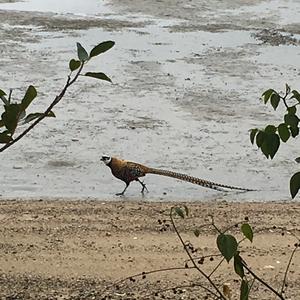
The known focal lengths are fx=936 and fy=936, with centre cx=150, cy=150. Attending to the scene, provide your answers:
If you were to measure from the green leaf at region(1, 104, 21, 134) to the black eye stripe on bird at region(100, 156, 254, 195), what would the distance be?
6.03m

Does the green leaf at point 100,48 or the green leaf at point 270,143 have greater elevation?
the green leaf at point 100,48

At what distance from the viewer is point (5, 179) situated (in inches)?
320

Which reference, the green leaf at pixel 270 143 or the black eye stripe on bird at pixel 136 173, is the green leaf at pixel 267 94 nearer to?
the green leaf at pixel 270 143

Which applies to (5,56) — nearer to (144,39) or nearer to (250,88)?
(144,39)

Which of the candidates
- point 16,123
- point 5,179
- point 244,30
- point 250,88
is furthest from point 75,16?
point 16,123

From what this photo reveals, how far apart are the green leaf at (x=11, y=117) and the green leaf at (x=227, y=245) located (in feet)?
1.57

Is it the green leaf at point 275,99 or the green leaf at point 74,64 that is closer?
the green leaf at point 74,64

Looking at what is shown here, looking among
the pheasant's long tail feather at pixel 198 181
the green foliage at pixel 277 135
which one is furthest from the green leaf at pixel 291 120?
the pheasant's long tail feather at pixel 198 181

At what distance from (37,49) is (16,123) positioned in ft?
40.7

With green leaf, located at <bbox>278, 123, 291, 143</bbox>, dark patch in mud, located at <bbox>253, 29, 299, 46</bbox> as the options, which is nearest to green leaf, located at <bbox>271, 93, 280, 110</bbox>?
green leaf, located at <bbox>278, 123, 291, 143</bbox>

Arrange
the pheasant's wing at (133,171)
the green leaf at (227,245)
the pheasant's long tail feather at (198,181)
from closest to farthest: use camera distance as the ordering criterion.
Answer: the green leaf at (227,245) < the pheasant's wing at (133,171) < the pheasant's long tail feather at (198,181)

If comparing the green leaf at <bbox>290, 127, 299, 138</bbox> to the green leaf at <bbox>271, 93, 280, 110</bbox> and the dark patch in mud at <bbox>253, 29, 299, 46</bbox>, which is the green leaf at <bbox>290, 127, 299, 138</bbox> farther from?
the dark patch in mud at <bbox>253, 29, 299, 46</bbox>

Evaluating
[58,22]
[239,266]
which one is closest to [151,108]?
[58,22]

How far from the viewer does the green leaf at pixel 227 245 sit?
Answer: 1.86 m
